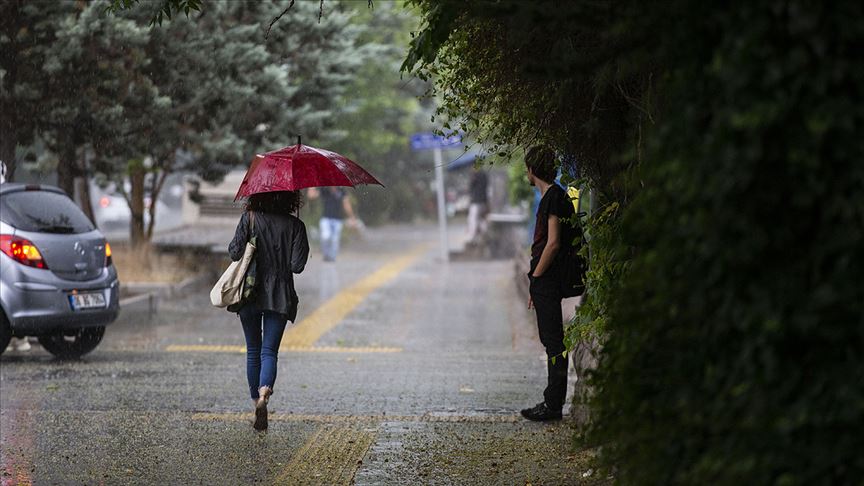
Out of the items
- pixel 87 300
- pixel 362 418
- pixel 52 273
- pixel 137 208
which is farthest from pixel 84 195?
pixel 362 418

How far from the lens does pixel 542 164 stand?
26.7 ft

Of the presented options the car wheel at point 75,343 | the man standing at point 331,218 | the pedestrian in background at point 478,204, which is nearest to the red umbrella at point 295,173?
the car wheel at point 75,343

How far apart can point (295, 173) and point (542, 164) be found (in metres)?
1.50

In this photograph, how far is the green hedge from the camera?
3295mm

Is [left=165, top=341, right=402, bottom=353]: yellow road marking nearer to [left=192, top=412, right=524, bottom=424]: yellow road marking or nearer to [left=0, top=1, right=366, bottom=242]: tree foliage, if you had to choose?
[left=0, top=1, right=366, bottom=242]: tree foliage

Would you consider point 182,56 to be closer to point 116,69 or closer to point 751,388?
point 116,69

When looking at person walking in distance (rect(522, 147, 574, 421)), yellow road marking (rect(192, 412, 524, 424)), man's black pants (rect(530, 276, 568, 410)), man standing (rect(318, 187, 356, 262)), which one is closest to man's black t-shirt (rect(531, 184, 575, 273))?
person walking in distance (rect(522, 147, 574, 421))

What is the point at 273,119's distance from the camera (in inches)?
709

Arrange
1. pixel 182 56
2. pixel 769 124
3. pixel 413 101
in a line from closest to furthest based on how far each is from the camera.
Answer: pixel 769 124 → pixel 182 56 → pixel 413 101

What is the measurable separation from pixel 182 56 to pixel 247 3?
4.02 feet

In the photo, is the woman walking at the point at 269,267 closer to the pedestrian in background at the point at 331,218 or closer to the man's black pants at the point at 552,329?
the man's black pants at the point at 552,329

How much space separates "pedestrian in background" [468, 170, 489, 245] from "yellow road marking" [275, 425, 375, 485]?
19.3 metres

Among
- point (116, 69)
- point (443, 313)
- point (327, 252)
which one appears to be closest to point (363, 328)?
point (443, 313)

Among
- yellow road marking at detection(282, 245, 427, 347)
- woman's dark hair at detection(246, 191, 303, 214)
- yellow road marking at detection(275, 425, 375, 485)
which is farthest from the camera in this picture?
yellow road marking at detection(282, 245, 427, 347)
